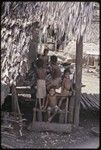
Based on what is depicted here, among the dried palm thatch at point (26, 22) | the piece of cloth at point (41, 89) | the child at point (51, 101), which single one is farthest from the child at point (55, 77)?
the dried palm thatch at point (26, 22)

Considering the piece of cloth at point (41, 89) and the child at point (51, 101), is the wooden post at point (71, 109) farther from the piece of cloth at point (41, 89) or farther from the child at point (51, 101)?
the piece of cloth at point (41, 89)

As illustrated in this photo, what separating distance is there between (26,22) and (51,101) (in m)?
2.47

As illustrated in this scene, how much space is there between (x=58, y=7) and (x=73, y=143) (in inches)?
128

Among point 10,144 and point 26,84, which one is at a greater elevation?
point 26,84

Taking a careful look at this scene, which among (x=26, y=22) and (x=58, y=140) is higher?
(x=26, y=22)

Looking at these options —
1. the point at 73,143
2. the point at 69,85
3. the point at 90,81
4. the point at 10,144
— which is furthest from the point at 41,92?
the point at 90,81

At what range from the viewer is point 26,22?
9.34m

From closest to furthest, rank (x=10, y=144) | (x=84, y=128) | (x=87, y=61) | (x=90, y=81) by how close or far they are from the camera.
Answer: (x=10, y=144), (x=84, y=128), (x=90, y=81), (x=87, y=61)

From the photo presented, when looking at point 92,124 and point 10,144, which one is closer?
point 10,144

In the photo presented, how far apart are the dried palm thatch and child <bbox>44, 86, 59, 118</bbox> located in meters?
1.53

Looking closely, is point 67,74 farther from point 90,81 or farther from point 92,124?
point 90,81

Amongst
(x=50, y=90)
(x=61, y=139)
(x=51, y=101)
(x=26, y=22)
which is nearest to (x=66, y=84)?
(x=50, y=90)

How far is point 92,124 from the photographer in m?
12.0

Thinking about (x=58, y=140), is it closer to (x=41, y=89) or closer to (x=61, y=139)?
(x=61, y=139)
